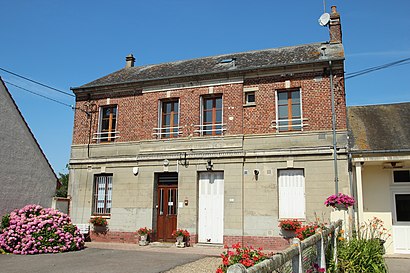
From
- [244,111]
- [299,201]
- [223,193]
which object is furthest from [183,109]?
[299,201]

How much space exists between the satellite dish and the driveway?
10032mm

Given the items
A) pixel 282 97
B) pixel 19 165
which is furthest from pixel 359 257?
pixel 19 165

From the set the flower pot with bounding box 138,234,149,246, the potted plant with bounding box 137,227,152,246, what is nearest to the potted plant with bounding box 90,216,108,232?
the potted plant with bounding box 137,227,152,246

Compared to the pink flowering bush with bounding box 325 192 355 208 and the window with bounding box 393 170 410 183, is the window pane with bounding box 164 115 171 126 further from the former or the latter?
the window with bounding box 393 170 410 183

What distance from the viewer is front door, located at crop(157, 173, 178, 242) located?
14.2m

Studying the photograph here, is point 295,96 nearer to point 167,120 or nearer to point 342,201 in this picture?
point 342,201

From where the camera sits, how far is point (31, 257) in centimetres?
1085

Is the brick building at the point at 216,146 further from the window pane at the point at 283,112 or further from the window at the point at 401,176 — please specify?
the window at the point at 401,176

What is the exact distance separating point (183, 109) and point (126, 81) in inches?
114

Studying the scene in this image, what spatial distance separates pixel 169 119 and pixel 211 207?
156 inches

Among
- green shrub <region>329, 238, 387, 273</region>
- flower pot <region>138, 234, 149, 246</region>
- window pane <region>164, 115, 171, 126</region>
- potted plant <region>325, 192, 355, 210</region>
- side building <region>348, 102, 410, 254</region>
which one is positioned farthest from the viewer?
window pane <region>164, 115, 171, 126</region>

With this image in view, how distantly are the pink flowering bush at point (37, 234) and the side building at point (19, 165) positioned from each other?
1061 millimetres

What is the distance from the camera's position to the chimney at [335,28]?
14641 millimetres

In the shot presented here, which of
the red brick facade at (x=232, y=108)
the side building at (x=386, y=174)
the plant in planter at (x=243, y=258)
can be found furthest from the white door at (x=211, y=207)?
the plant in planter at (x=243, y=258)
